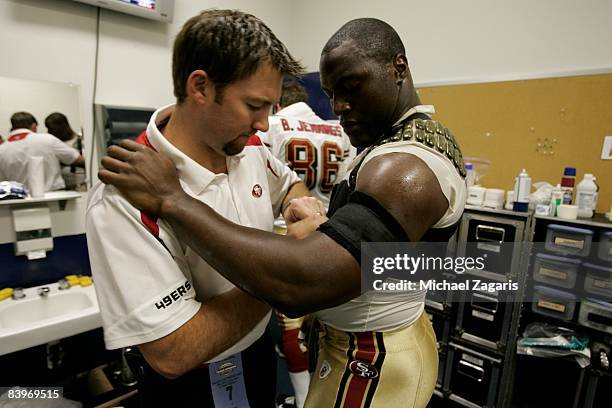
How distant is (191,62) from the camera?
859mm

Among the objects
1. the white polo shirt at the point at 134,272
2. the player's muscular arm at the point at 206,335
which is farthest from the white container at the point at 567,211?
the white polo shirt at the point at 134,272

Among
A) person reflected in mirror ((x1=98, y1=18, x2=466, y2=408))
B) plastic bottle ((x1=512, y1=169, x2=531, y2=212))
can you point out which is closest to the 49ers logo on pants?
person reflected in mirror ((x1=98, y1=18, x2=466, y2=408))

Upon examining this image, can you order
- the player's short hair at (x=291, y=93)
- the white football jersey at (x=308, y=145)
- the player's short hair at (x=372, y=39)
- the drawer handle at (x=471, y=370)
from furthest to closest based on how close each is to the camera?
1. the player's short hair at (x=291, y=93)
2. the white football jersey at (x=308, y=145)
3. the drawer handle at (x=471, y=370)
4. the player's short hair at (x=372, y=39)

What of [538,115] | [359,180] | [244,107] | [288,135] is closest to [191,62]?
[244,107]

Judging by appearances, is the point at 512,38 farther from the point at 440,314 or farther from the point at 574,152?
the point at 440,314

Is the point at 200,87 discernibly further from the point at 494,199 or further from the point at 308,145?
the point at 494,199

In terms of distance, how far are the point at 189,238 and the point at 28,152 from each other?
5.84 feet

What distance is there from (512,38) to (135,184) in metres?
2.55

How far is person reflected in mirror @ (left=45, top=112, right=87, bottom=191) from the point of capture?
2.03m

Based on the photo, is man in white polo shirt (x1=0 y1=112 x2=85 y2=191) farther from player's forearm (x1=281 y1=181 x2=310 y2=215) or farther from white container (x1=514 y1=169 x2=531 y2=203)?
white container (x1=514 y1=169 x2=531 y2=203)

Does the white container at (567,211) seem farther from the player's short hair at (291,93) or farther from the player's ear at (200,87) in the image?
the player's ear at (200,87)

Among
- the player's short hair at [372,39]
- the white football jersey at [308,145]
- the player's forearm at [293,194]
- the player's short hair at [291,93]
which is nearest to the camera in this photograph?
the player's short hair at [372,39]

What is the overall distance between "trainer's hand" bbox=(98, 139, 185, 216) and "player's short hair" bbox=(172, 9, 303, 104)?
230mm

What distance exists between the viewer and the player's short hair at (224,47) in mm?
826
